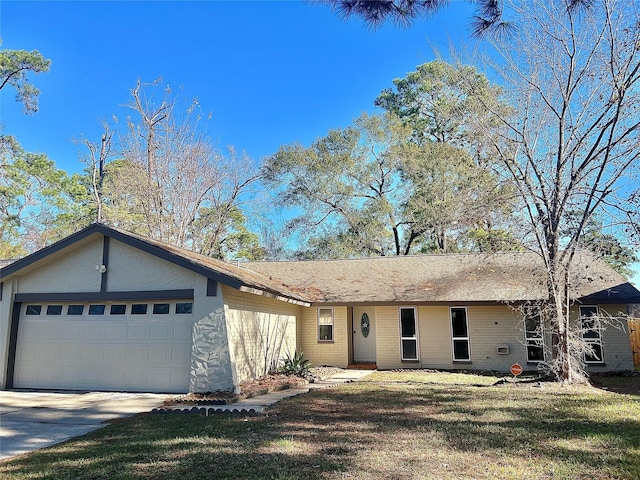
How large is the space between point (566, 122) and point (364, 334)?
384 inches

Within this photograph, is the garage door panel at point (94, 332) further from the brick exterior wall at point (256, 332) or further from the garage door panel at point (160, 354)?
the brick exterior wall at point (256, 332)

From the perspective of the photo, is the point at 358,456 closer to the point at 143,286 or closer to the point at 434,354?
the point at 143,286

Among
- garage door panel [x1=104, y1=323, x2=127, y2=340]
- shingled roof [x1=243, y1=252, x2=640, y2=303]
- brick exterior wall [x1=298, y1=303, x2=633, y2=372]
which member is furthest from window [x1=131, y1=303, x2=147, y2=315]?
brick exterior wall [x1=298, y1=303, x2=633, y2=372]

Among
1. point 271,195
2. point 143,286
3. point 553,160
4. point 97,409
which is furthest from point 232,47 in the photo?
point 271,195

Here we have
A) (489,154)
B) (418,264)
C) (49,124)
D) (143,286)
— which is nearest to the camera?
(143,286)

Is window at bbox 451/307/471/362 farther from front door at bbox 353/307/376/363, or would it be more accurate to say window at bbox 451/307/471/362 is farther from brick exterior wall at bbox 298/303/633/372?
front door at bbox 353/307/376/363

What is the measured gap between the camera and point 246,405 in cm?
831

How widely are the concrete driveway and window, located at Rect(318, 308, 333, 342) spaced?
7.16 m

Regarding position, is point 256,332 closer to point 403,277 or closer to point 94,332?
point 94,332

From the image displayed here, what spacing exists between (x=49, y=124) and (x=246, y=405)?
2322cm

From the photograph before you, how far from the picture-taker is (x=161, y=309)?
1035 centimetres

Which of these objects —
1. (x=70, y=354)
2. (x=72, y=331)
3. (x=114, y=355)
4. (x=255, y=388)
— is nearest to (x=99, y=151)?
(x=72, y=331)

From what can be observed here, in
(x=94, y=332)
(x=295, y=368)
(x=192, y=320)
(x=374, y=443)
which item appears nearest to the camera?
(x=374, y=443)

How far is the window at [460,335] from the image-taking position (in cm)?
1456
